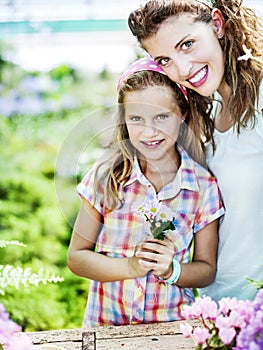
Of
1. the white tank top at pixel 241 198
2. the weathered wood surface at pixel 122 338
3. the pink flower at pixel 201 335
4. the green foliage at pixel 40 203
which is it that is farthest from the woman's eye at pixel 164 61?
the green foliage at pixel 40 203

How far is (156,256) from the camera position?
4.38 ft

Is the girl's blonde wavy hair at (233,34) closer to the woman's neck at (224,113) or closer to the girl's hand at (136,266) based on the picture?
the woman's neck at (224,113)

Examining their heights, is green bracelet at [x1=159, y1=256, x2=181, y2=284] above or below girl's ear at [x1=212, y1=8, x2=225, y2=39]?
below

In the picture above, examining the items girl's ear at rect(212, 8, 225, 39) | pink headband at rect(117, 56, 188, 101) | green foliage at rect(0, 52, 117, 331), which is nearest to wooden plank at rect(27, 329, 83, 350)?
pink headband at rect(117, 56, 188, 101)

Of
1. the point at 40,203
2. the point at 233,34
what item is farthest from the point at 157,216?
the point at 40,203

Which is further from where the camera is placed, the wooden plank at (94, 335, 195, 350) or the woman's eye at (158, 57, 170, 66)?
the woman's eye at (158, 57, 170, 66)

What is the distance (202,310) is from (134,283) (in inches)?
20.5

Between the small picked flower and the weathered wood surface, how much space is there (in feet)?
0.61

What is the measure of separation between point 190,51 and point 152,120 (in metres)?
0.16

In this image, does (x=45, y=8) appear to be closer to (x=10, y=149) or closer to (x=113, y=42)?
(x=113, y=42)

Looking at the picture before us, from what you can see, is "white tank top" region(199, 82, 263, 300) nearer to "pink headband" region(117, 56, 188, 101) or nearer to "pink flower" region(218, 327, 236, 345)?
"pink headband" region(117, 56, 188, 101)

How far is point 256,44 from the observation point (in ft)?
4.78

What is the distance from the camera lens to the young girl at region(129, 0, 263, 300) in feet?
4.47

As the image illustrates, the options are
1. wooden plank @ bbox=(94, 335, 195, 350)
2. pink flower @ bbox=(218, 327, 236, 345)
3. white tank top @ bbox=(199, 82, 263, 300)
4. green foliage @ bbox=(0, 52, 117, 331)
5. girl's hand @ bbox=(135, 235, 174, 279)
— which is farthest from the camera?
green foliage @ bbox=(0, 52, 117, 331)
